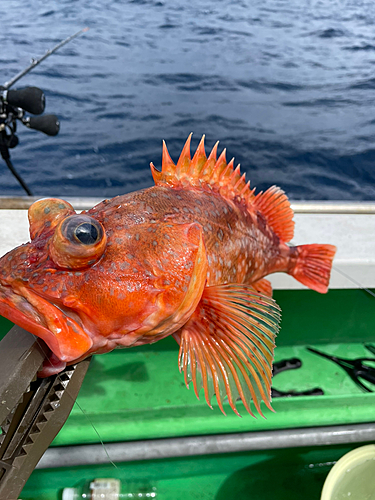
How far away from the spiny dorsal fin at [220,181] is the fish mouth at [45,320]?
0.53 meters

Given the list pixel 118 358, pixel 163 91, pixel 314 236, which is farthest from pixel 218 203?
pixel 163 91

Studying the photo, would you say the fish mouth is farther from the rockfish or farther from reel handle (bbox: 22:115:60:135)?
reel handle (bbox: 22:115:60:135)

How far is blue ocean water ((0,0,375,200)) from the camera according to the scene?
27.1ft

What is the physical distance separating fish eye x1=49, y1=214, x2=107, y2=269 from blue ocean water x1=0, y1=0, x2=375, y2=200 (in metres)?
7.16

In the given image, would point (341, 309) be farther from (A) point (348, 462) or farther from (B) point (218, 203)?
(B) point (218, 203)

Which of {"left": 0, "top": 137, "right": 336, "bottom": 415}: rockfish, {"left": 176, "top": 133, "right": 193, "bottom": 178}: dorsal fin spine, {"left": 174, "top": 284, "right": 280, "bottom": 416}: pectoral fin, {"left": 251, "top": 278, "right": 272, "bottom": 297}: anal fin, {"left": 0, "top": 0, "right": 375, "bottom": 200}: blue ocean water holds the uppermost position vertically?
{"left": 176, "top": 133, "right": 193, "bottom": 178}: dorsal fin spine

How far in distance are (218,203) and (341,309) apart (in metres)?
1.50

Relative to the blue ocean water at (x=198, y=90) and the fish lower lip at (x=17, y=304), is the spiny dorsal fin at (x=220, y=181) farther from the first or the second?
the blue ocean water at (x=198, y=90)

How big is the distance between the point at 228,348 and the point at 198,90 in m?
10.9

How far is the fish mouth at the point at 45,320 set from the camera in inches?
30.7

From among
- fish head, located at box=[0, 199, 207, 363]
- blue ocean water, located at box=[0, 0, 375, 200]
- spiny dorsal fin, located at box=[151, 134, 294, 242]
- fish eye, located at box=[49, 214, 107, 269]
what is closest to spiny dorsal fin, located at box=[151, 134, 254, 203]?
spiny dorsal fin, located at box=[151, 134, 294, 242]

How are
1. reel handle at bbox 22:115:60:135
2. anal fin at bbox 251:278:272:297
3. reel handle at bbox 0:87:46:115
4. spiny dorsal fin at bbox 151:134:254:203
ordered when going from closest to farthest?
spiny dorsal fin at bbox 151:134:254:203 → anal fin at bbox 251:278:272:297 → reel handle at bbox 0:87:46:115 → reel handle at bbox 22:115:60:135

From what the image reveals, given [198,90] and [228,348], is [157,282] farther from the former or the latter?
[198,90]

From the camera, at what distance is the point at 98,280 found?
33.4 inches
